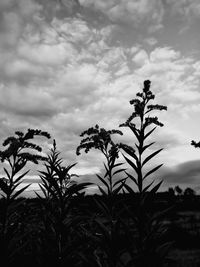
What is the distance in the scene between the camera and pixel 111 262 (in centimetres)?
289

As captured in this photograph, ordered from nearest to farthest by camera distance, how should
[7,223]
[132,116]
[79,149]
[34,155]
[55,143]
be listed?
[7,223]
[132,116]
[34,155]
[55,143]
[79,149]

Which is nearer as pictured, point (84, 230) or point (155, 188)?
point (155, 188)

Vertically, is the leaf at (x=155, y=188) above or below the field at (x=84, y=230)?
above

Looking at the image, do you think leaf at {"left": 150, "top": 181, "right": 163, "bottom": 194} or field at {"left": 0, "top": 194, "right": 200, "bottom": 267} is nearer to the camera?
leaf at {"left": 150, "top": 181, "right": 163, "bottom": 194}

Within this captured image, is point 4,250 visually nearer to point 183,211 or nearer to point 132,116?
point 132,116

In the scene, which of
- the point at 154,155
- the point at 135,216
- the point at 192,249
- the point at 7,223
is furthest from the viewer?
the point at 192,249

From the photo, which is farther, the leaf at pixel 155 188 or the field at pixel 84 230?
the field at pixel 84 230

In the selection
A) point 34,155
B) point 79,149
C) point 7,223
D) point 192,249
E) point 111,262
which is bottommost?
point 192,249

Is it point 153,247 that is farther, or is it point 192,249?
point 192,249

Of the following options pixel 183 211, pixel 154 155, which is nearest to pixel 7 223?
pixel 154 155

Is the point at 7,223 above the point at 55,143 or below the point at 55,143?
below

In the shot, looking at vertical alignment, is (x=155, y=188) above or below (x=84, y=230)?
above

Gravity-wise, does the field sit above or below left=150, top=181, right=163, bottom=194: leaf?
below

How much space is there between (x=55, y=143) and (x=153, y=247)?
345 cm
